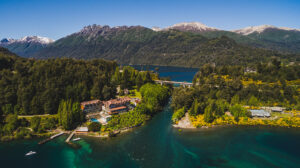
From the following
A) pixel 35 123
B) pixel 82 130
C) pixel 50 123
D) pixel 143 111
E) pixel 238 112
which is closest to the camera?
pixel 82 130

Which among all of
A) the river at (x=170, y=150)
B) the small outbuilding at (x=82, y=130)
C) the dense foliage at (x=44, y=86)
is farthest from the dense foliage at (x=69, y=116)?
the dense foliage at (x=44, y=86)

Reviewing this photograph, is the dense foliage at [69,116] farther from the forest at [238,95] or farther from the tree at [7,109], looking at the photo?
the forest at [238,95]

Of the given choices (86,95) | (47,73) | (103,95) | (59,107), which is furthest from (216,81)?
(47,73)

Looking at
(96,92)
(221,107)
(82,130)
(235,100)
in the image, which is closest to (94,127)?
(82,130)

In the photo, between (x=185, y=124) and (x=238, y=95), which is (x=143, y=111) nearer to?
(x=185, y=124)

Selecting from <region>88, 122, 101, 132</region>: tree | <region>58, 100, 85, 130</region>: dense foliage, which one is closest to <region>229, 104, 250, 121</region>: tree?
<region>88, 122, 101, 132</region>: tree

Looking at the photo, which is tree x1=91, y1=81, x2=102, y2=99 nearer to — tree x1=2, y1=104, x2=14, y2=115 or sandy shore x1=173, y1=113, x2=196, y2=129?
tree x1=2, y1=104, x2=14, y2=115
